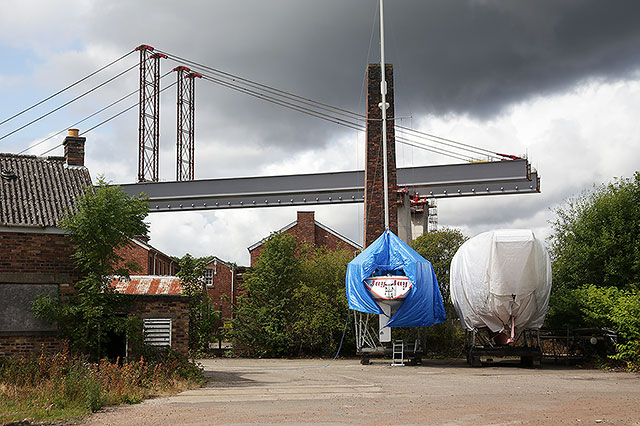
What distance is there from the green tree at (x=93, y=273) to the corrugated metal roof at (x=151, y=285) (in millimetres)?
3632

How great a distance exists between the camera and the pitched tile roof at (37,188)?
53.9 ft

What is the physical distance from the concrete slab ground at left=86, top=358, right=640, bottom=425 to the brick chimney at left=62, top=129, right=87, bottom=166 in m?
7.39

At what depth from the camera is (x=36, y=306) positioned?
1578 centimetres

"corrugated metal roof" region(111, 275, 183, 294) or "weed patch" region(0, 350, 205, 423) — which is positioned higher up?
"corrugated metal roof" region(111, 275, 183, 294)

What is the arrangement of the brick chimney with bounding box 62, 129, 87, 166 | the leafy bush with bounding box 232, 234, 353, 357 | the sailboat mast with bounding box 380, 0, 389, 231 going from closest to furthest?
1. the brick chimney with bounding box 62, 129, 87, 166
2. the sailboat mast with bounding box 380, 0, 389, 231
3. the leafy bush with bounding box 232, 234, 353, 357

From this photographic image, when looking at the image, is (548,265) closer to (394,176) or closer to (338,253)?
(394,176)

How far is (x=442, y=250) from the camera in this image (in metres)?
30.7

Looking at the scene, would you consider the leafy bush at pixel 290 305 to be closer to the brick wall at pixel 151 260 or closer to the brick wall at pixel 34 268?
the brick wall at pixel 151 260

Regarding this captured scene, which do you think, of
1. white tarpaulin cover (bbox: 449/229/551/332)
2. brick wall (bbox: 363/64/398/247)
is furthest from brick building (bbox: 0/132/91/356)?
brick wall (bbox: 363/64/398/247)

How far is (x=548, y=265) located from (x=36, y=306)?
14837 mm

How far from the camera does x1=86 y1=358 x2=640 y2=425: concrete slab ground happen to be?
34.1ft

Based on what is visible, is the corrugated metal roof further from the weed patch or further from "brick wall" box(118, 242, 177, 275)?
"brick wall" box(118, 242, 177, 275)

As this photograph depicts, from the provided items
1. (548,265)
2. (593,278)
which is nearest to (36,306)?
(548,265)

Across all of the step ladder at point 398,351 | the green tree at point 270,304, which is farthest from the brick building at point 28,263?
the green tree at point 270,304
